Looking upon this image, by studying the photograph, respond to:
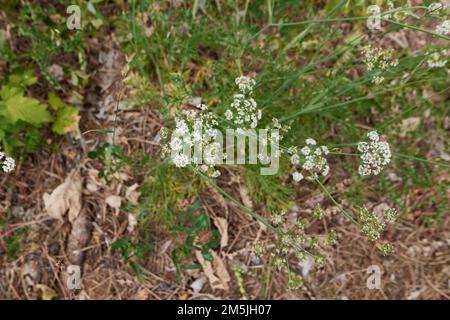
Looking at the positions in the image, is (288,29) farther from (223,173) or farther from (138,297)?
(138,297)

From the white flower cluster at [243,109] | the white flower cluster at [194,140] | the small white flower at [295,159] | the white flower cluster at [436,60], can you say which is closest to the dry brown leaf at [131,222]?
the white flower cluster at [194,140]

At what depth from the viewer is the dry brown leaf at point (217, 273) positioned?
129 inches

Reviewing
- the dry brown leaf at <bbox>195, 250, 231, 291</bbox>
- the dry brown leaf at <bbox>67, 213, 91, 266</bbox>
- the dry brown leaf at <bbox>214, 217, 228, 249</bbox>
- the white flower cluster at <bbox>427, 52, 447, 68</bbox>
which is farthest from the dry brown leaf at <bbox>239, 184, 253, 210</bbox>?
the white flower cluster at <bbox>427, 52, 447, 68</bbox>

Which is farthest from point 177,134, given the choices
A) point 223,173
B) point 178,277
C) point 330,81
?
point 178,277

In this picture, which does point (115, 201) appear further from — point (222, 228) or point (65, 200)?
point (222, 228)

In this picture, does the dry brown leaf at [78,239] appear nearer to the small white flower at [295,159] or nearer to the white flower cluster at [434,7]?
the small white flower at [295,159]

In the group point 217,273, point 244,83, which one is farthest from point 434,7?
point 217,273

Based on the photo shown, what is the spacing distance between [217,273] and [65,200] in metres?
1.28

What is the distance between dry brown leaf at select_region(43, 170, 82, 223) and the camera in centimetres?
321

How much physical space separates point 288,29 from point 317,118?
689mm

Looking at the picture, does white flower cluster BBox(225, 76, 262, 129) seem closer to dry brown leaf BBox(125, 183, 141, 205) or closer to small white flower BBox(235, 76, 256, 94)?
small white flower BBox(235, 76, 256, 94)

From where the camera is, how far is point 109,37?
341cm

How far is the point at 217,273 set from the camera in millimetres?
3291

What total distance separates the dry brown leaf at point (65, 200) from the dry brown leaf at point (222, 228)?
1056 millimetres
